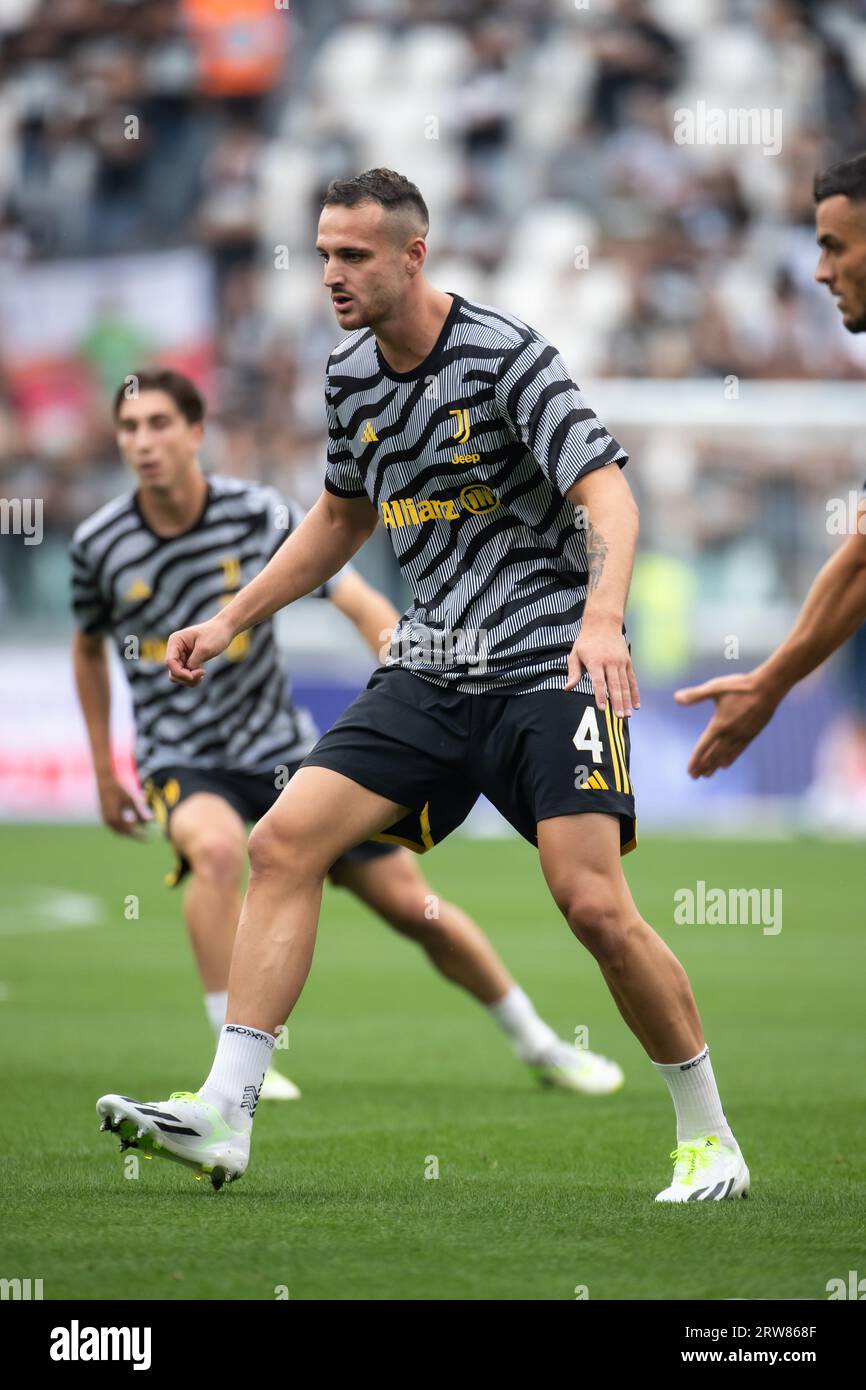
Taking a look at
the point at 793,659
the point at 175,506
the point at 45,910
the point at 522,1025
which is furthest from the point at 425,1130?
the point at 45,910

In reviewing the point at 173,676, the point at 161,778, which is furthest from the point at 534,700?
the point at 161,778

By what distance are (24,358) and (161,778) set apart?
21.8 meters

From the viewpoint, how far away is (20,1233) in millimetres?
4355

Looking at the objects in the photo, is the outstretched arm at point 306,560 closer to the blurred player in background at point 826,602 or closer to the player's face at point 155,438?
the blurred player in background at point 826,602

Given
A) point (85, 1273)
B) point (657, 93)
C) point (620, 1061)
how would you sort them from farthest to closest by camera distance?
point (657, 93)
point (620, 1061)
point (85, 1273)

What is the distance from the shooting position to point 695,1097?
4996 mm

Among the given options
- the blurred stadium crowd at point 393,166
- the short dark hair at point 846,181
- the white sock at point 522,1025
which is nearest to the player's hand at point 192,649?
the short dark hair at point 846,181

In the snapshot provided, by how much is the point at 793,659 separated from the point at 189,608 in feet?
9.46

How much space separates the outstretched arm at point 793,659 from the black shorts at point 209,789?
2344mm

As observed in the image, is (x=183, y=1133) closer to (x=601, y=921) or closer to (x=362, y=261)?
(x=601, y=921)

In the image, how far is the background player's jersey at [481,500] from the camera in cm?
494

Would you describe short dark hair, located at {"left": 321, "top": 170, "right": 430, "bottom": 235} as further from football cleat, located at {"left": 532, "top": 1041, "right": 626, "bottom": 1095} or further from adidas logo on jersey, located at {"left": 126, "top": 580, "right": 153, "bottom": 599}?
football cleat, located at {"left": 532, "top": 1041, "right": 626, "bottom": 1095}

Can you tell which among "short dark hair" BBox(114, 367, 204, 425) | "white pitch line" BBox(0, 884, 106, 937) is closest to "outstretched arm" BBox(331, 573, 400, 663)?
"short dark hair" BBox(114, 367, 204, 425)

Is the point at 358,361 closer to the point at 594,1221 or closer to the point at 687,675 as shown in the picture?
the point at 594,1221
